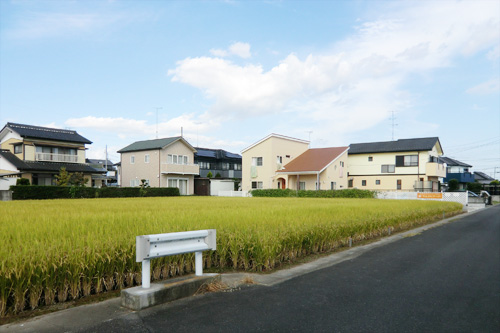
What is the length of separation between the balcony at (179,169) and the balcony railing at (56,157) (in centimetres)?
936

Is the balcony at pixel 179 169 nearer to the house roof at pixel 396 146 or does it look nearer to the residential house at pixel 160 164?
the residential house at pixel 160 164

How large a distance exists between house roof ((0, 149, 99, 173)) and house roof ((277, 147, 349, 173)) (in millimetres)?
21455

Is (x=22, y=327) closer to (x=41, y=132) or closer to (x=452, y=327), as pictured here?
(x=452, y=327)

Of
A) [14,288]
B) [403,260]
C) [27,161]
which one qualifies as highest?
[27,161]

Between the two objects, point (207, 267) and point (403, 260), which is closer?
point (207, 267)

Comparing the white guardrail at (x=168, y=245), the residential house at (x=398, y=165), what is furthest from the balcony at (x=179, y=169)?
the white guardrail at (x=168, y=245)

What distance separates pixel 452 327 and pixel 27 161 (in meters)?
37.1

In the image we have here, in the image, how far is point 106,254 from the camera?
4.25 metres

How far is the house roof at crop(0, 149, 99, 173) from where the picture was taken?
30.4m

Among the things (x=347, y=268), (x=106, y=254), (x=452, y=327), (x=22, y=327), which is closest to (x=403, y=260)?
(x=347, y=268)

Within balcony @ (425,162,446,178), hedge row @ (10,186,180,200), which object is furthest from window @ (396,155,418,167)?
hedge row @ (10,186,180,200)

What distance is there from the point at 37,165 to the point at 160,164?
12150mm

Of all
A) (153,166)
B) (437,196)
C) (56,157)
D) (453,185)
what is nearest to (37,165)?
(56,157)

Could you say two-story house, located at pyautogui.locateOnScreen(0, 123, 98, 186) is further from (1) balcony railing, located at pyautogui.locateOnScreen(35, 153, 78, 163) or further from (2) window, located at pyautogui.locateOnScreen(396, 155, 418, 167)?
(2) window, located at pyautogui.locateOnScreen(396, 155, 418, 167)
